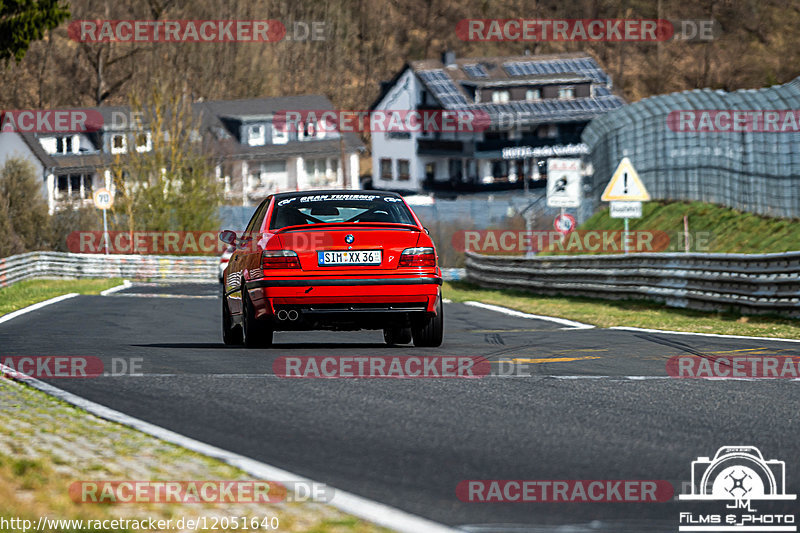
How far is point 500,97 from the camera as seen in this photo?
88.5 meters

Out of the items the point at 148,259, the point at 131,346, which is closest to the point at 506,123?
the point at 148,259

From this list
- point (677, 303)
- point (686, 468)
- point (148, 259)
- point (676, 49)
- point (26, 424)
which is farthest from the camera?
point (676, 49)

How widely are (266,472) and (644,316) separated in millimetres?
13779

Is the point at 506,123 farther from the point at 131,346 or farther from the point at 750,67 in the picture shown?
the point at 131,346

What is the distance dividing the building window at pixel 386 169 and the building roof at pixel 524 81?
20.9ft

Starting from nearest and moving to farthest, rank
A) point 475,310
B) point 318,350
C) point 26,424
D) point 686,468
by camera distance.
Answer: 1. point 686,468
2. point 26,424
3. point 318,350
4. point 475,310

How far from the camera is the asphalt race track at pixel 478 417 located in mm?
5703

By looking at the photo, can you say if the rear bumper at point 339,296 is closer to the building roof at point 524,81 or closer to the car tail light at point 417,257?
the car tail light at point 417,257

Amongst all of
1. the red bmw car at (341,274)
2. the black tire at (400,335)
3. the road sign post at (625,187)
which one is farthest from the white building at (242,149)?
the red bmw car at (341,274)

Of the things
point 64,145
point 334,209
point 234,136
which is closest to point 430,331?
point 334,209

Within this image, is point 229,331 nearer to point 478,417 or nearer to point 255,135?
point 478,417

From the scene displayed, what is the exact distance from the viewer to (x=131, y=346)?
1280 centimetres

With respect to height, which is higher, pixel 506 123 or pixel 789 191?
pixel 506 123

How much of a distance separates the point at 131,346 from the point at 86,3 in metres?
78.3
